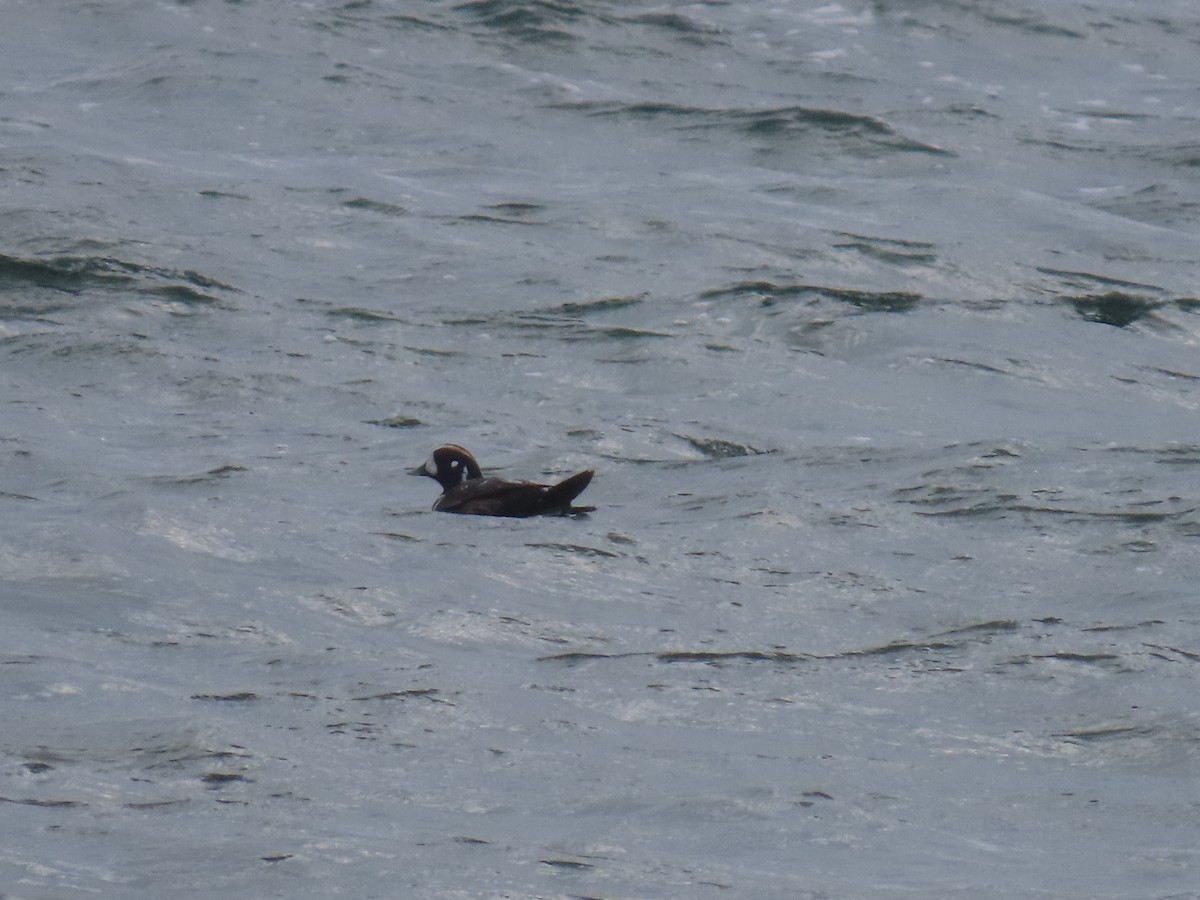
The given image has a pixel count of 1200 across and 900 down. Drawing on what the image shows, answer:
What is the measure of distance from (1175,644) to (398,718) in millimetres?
2731

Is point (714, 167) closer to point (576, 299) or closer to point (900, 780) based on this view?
point (576, 299)

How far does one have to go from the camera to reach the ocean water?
200 inches

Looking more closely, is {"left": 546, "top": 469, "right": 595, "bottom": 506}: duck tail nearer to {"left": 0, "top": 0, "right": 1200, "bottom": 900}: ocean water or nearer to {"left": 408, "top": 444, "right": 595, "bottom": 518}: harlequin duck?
{"left": 408, "top": 444, "right": 595, "bottom": 518}: harlequin duck

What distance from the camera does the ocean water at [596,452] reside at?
200 inches

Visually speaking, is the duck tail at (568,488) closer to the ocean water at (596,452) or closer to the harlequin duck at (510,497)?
the harlequin duck at (510,497)

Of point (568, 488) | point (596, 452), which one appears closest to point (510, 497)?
point (568, 488)

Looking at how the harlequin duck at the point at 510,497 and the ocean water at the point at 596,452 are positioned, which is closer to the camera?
the ocean water at the point at 596,452

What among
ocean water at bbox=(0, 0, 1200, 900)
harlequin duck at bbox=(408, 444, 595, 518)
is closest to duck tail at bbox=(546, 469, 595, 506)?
harlequin duck at bbox=(408, 444, 595, 518)

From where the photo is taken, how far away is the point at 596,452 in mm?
9602

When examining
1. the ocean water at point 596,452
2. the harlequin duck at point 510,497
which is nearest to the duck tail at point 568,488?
the harlequin duck at point 510,497

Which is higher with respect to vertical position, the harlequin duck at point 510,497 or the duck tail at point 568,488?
the duck tail at point 568,488

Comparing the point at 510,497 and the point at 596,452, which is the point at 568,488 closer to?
the point at 510,497

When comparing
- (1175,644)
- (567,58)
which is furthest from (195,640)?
(567,58)

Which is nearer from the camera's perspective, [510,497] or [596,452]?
[510,497]
